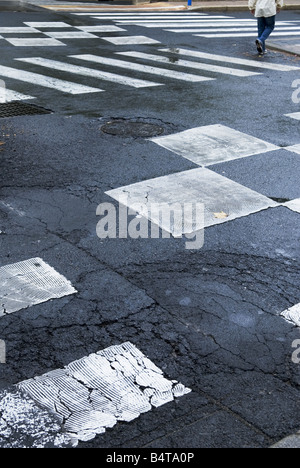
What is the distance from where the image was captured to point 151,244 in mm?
5621

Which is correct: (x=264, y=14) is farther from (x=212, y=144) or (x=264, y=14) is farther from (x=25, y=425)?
(x=25, y=425)

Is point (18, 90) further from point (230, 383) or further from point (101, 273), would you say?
point (230, 383)

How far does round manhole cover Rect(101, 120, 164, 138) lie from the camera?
859 cm

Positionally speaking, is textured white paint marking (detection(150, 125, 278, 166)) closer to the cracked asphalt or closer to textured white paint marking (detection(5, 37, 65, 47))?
the cracked asphalt

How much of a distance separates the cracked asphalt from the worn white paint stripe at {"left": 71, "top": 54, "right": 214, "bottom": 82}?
3748 mm

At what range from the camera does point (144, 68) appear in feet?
42.1

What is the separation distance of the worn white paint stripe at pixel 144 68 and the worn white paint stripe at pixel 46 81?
196 cm

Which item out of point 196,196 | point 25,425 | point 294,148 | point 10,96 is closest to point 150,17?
point 10,96

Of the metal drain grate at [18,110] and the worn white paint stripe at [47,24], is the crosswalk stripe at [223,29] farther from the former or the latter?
the metal drain grate at [18,110]

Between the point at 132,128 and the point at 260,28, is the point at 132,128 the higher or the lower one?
the lower one

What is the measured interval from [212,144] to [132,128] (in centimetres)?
124
